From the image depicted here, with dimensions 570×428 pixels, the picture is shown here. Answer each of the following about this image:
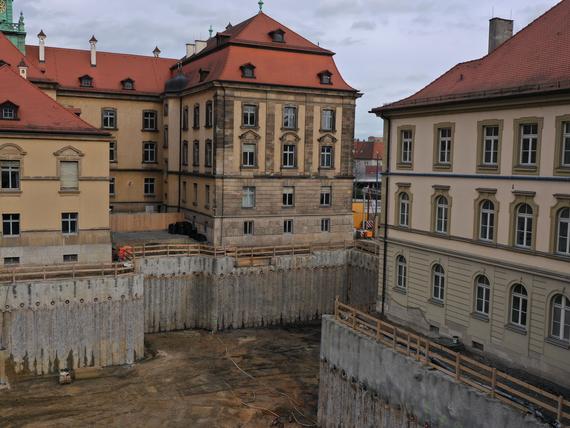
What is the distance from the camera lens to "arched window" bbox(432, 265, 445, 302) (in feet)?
84.1

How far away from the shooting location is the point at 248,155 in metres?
43.1

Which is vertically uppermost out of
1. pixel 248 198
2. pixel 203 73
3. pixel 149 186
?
pixel 203 73

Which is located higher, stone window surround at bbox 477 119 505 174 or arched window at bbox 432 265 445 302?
stone window surround at bbox 477 119 505 174

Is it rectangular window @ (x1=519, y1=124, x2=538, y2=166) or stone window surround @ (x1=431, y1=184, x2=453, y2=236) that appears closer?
rectangular window @ (x1=519, y1=124, x2=538, y2=166)

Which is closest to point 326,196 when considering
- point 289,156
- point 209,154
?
point 289,156

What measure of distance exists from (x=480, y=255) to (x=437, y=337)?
162 inches

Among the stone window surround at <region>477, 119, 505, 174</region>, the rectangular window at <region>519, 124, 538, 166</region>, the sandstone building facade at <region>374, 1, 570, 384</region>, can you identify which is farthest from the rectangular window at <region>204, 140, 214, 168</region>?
the rectangular window at <region>519, 124, 538, 166</region>

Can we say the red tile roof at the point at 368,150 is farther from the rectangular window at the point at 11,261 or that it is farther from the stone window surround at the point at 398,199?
the rectangular window at the point at 11,261

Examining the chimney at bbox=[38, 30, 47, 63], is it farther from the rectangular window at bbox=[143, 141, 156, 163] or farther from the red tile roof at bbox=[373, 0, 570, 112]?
the red tile roof at bbox=[373, 0, 570, 112]

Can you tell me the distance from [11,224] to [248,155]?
16436 mm

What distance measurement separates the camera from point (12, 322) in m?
28.3

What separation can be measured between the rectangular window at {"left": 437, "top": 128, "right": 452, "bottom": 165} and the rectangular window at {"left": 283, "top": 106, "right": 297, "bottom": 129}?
777 inches

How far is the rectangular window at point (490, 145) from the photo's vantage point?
75.0ft

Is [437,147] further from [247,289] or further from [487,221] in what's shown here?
[247,289]
